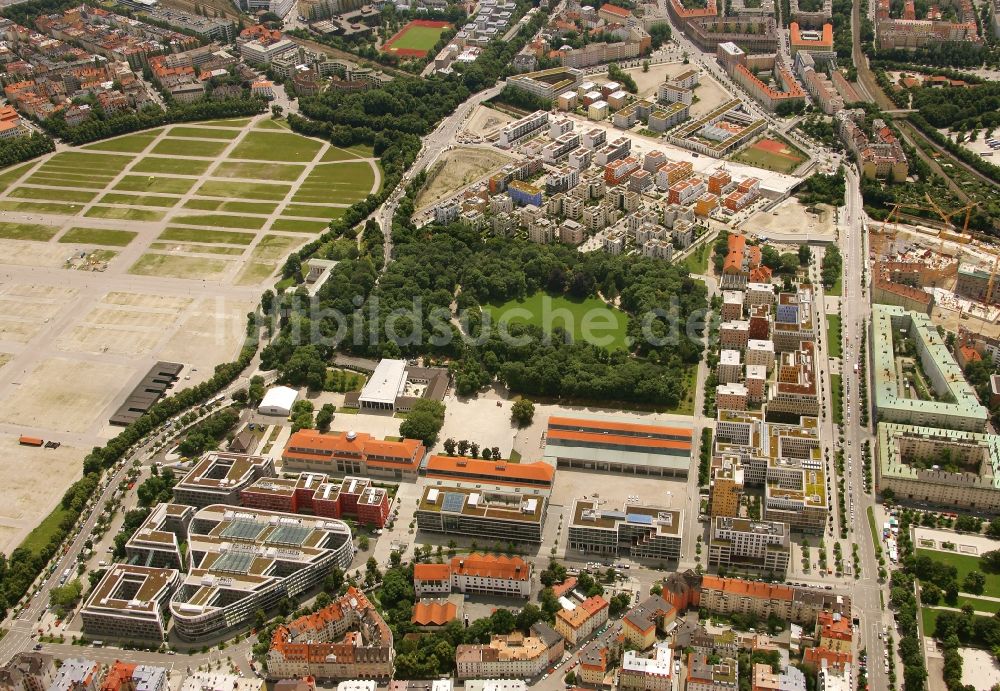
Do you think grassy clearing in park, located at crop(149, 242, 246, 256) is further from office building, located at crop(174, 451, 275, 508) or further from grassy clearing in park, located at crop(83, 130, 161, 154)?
office building, located at crop(174, 451, 275, 508)

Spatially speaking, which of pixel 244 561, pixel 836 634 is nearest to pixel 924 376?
pixel 836 634

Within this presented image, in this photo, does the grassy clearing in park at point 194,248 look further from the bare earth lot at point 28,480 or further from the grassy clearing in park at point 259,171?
the bare earth lot at point 28,480

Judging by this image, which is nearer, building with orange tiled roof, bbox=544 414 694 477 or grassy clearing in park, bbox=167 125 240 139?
building with orange tiled roof, bbox=544 414 694 477

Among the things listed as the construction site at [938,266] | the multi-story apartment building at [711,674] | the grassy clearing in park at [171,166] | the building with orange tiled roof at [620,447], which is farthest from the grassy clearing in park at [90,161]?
the multi-story apartment building at [711,674]

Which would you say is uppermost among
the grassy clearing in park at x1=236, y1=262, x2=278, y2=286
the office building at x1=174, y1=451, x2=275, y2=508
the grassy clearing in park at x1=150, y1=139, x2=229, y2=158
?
the grassy clearing in park at x1=150, y1=139, x2=229, y2=158

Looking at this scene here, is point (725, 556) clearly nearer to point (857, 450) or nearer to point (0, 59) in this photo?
point (857, 450)

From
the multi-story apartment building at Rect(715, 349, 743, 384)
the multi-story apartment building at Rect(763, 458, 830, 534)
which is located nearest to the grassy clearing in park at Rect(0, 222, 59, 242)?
the multi-story apartment building at Rect(715, 349, 743, 384)
